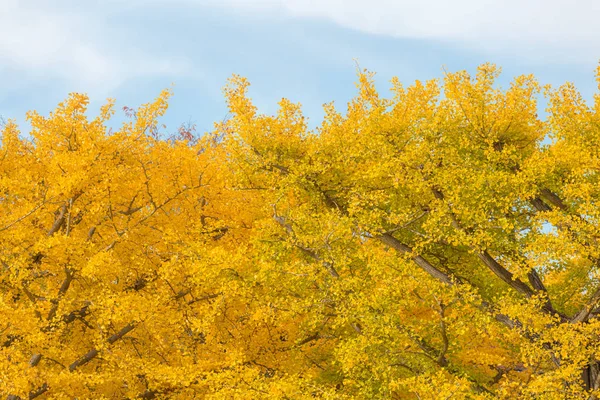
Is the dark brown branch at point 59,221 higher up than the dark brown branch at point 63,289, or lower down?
higher up

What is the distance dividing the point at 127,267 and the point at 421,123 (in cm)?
854

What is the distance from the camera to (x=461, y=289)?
14.0 metres

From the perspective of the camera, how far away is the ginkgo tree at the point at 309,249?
12.9 m

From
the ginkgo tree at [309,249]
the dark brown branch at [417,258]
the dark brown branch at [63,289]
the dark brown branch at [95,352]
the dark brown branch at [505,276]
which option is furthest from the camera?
the dark brown branch at [417,258]

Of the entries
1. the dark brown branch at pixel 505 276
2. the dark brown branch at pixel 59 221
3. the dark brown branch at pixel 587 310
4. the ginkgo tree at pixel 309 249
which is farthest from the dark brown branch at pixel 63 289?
the dark brown branch at pixel 587 310

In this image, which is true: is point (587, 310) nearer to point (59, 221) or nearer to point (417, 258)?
point (417, 258)

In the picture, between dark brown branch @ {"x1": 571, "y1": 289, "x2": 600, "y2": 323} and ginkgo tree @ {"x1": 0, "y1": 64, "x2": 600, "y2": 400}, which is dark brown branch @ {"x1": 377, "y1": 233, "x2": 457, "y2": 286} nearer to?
ginkgo tree @ {"x1": 0, "y1": 64, "x2": 600, "y2": 400}

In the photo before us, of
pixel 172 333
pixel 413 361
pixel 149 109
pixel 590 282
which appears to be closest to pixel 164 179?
pixel 149 109

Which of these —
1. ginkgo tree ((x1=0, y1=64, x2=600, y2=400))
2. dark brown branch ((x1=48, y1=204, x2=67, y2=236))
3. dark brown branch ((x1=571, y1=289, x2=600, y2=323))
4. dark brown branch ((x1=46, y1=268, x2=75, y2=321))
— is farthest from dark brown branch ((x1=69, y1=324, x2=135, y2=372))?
dark brown branch ((x1=571, y1=289, x2=600, y2=323))

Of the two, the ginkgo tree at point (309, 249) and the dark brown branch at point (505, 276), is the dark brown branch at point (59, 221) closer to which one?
the ginkgo tree at point (309, 249)

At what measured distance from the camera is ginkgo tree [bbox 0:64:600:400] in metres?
12.9

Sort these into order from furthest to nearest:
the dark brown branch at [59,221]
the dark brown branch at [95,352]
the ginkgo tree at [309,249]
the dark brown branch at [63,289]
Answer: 1. the dark brown branch at [59,221]
2. the dark brown branch at [95,352]
3. the dark brown branch at [63,289]
4. the ginkgo tree at [309,249]

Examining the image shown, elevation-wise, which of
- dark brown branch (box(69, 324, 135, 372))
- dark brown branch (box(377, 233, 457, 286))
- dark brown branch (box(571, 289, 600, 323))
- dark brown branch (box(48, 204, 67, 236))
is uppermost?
dark brown branch (box(48, 204, 67, 236))

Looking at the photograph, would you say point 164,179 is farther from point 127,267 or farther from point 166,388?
point 166,388
